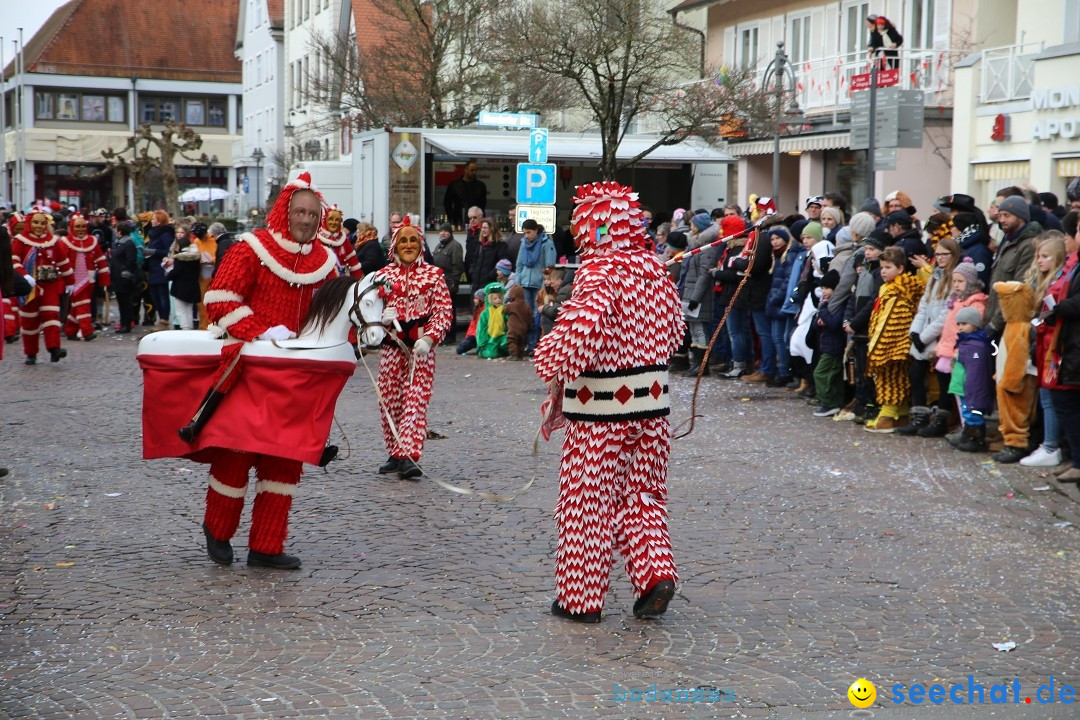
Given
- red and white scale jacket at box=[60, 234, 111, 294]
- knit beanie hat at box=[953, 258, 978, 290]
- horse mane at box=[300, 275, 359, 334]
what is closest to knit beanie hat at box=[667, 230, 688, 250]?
knit beanie hat at box=[953, 258, 978, 290]

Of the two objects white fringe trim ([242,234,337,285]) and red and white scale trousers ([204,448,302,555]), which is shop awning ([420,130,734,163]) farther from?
red and white scale trousers ([204,448,302,555])

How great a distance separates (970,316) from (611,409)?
19.2ft

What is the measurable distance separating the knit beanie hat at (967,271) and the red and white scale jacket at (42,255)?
11859 millimetres

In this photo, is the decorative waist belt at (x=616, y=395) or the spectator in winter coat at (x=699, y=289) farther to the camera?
the spectator in winter coat at (x=699, y=289)

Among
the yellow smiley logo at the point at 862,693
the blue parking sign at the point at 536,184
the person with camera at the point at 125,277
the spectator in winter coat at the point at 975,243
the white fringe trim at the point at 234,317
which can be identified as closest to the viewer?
the yellow smiley logo at the point at 862,693

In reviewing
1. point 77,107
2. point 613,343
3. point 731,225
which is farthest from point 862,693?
point 77,107

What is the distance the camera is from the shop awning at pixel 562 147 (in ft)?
81.1

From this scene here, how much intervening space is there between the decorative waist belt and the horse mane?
1.53 meters

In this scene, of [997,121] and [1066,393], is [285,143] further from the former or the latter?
[1066,393]

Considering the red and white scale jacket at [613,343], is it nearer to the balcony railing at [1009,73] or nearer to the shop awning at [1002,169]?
the balcony railing at [1009,73]

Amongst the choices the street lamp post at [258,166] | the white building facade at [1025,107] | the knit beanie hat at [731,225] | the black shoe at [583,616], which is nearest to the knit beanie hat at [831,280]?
the knit beanie hat at [731,225]

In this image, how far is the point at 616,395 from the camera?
6.25 meters

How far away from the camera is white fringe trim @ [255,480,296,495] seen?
7.27 meters

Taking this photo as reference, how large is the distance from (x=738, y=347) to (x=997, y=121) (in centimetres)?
1021
